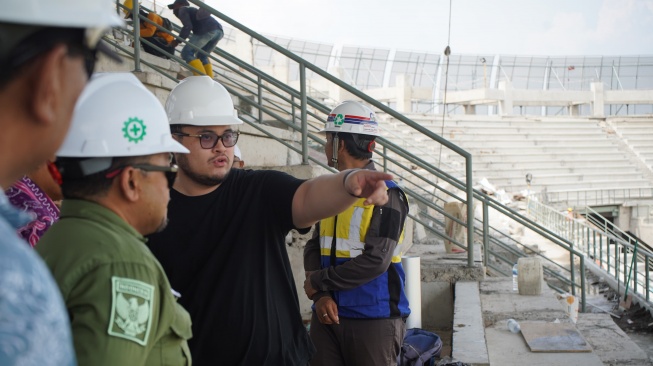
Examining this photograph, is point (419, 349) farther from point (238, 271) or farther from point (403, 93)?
point (403, 93)

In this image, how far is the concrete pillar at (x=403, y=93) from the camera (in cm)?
3528

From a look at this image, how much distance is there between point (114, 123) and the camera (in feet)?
5.04

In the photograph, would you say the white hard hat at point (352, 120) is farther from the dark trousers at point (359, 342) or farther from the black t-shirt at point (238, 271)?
the black t-shirt at point (238, 271)

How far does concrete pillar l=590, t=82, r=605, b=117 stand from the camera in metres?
38.0

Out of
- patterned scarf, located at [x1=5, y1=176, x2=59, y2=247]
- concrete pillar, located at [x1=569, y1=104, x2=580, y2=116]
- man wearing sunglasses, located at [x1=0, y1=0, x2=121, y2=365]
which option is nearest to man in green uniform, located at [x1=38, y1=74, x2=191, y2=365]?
man wearing sunglasses, located at [x1=0, y1=0, x2=121, y2=365]

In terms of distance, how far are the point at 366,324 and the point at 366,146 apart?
972 millimetres

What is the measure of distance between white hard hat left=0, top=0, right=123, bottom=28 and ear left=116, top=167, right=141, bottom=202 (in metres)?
0.60

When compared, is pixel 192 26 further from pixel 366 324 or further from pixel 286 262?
pixel 286 262

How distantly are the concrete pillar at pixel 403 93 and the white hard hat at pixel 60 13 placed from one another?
113 ft

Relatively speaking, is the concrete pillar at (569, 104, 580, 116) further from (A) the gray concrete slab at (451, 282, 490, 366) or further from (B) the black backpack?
(B) the black backpack

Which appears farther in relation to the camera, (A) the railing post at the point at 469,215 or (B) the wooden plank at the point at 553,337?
(A) the railing post at the point at 469,215

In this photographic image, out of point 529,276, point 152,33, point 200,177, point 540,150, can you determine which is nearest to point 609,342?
point 529,276

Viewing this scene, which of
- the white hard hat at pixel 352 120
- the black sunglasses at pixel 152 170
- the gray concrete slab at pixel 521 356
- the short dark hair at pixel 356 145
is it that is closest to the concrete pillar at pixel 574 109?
the gray concrete slab at pixel 521 356

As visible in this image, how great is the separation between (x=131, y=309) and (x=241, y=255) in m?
0.97
